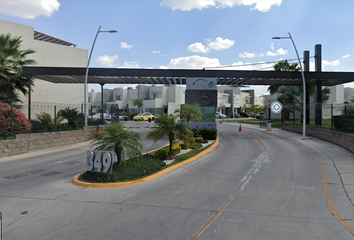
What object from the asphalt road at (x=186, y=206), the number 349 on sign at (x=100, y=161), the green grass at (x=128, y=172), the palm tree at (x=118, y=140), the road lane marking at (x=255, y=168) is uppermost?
the palm tree at (x=118, y=140)

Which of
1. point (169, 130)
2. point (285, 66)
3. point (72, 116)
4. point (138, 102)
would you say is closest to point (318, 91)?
point (285, 66)

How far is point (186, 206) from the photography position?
6902mm

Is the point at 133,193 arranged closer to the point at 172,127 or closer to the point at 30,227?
the point at 30,227

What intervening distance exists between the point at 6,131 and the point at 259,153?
45.1 ft

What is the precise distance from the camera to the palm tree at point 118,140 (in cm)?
935

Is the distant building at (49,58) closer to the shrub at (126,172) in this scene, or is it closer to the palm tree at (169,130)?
the palm tree at (169,130)

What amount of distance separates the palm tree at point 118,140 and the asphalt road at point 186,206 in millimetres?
1335

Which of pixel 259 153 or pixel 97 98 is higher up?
pixel 97 98

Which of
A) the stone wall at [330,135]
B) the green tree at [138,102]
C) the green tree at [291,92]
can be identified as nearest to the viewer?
the stone wall at [330,135]

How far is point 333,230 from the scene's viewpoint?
217 inches

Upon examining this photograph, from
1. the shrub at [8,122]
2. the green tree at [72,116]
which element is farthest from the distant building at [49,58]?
the shrub at [8,122]

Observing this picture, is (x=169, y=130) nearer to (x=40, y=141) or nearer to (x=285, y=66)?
(x=40, y=141)

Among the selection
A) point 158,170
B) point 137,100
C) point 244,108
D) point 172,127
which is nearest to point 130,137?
point 158,170

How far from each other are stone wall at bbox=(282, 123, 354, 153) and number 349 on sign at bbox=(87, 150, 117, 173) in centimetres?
1255
